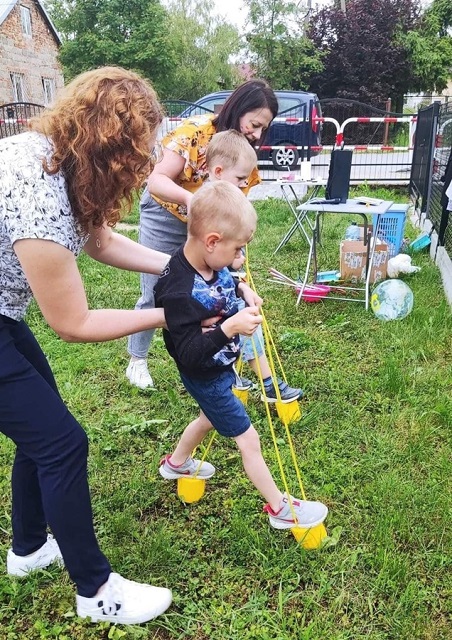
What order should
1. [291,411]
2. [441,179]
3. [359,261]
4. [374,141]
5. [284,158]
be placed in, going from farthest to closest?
1. [374,141]
2. [284,158]
3. [441,179]
4. [359,261]
5. [291,411]

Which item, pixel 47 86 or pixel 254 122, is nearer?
pixel 254 122

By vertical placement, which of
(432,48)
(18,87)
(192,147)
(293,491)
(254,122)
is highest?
(432,48)

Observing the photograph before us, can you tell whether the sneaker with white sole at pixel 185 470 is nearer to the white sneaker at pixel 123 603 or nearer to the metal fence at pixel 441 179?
the white sneaker at pixel 123 603

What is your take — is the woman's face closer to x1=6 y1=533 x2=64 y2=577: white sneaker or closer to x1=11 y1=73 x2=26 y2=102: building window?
x1=6 y1=533 x2=64 y2=577: white sneaker

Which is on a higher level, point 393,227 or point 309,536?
point 393,227

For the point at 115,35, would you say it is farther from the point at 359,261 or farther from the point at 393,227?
the point at 359,261

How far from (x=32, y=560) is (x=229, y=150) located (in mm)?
1863

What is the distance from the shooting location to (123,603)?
6.07 feet

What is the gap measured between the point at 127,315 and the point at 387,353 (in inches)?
100

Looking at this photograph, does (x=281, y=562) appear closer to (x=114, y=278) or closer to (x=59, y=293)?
(x=59, y=293)

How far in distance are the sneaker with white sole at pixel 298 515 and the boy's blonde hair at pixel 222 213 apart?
1.09 m

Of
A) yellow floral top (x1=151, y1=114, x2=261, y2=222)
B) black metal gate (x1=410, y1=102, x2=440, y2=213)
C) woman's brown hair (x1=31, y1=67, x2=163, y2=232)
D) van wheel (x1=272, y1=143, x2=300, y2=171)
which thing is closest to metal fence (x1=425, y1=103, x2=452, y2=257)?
black metal gate (x1=410, y1=102, x2=440, y2=213)

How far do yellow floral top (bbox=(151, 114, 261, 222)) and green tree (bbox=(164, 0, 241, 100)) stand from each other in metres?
35.8

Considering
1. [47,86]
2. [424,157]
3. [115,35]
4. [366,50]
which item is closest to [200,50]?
[115,35]
